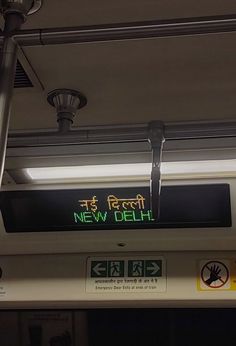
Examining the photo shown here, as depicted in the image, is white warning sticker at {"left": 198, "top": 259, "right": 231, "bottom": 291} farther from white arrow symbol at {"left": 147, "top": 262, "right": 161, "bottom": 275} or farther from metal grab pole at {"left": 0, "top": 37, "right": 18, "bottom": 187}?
metal grab pole at {"left": 0, "top": 37, "right": 18, "bottom": 187}

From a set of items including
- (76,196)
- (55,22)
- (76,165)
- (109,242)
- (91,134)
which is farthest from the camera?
(109,242)

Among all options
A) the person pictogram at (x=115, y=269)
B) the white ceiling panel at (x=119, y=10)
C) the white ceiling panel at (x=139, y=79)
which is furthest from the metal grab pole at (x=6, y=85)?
the person pictogram at (x=115, y=269)

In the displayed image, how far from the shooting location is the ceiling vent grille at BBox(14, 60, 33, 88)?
194 centimetres

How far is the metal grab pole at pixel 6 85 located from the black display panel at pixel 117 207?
47.4 inches

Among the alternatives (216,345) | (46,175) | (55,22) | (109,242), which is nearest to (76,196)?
(46,175)

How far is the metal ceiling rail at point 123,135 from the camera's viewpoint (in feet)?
5.65

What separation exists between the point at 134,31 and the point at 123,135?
1.64ft

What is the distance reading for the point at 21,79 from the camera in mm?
1993

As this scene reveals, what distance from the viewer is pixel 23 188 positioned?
2.59 metres

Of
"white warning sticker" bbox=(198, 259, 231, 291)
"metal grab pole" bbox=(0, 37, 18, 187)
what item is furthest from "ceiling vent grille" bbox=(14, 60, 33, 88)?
"white warning sticker" bbox=(198, 259, 231, 291)

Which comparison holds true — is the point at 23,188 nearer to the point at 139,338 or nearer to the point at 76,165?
the point at 76,165

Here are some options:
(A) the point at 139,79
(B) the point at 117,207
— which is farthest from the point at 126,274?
(A) the point at 139,79

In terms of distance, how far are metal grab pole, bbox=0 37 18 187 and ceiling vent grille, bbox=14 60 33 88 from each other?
1.59ft

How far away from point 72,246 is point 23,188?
558 mm
